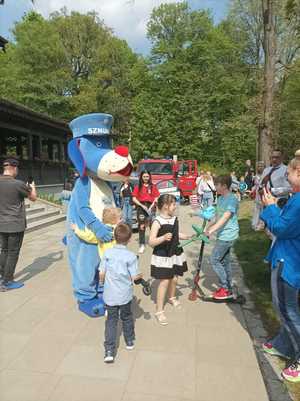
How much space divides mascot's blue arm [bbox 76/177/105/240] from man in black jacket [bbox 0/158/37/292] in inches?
53.5

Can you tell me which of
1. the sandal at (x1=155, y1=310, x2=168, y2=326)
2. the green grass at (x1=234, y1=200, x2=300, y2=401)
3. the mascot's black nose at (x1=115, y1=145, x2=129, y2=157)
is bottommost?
the green grass at (x1=234, y1=200, x2=300, y2=401)

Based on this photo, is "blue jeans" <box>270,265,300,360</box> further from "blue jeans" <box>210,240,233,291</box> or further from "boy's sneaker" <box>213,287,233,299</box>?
"boy's sneaker" <box>213,287,233,299</box>

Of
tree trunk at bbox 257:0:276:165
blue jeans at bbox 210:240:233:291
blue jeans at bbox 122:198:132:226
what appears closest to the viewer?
blue jeans at bbox 210:240:233:291

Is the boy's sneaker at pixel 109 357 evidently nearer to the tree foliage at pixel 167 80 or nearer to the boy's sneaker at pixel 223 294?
the boy's sneaker at pixel 223 294

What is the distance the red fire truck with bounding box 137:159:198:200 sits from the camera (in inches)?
613

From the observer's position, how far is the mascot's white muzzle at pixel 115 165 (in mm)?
4223

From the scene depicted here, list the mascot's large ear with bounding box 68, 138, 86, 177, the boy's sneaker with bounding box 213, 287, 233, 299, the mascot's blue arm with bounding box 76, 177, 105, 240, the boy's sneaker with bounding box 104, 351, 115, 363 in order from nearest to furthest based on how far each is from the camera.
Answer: the boy's sneaker with bounding box 104, 351, 115, 363 → the mascot's blue arm with bounding box 76, 177, 105, 240 → the mascot's large ear with bounding box 68, 138, 86, 177 → the boy's sneaker with bounding box 213, 287, 233, 299

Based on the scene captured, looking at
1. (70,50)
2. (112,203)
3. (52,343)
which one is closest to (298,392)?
(52,343)

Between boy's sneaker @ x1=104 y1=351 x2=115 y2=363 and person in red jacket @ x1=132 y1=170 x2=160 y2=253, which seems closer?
A: boy's sneaker @ x1=104 y1=351 x2=115 y2=363

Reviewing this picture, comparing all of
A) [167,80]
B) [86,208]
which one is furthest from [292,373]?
[167,80]

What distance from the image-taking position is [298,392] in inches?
119

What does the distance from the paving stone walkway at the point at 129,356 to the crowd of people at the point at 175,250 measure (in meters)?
0.21

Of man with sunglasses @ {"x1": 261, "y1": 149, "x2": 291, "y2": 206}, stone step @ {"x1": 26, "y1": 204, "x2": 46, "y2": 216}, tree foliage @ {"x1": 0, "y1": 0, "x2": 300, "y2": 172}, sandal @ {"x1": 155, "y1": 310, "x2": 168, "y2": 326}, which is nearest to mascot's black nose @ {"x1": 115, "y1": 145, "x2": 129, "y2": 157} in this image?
sandal @ {"x1": 155, "y1": 310, "x2": 168, "y2": 326}

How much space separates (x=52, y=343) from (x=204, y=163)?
28.4m
